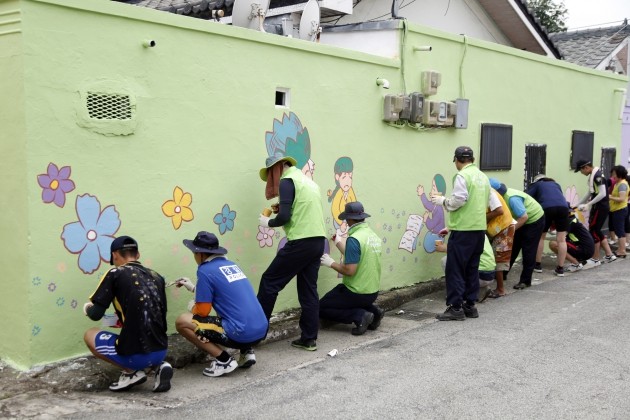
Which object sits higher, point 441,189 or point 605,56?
point 605,56

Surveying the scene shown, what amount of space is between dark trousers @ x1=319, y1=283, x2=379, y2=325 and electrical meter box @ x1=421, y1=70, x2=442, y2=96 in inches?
123

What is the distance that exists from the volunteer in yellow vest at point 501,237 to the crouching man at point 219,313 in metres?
4.23

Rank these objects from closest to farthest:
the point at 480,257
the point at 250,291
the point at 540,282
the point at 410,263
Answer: the point at 250,291 < the point at 480,257 < the point at 410,263 < the point at 540,282

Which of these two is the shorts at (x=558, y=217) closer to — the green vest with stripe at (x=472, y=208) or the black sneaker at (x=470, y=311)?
the green vest with stripe at (x=472, y=208)

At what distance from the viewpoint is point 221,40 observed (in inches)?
266

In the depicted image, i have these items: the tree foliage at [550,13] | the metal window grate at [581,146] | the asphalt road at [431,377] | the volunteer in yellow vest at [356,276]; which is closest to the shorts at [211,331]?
the asphalt road at [431,377]

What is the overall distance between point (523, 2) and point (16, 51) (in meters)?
10.1

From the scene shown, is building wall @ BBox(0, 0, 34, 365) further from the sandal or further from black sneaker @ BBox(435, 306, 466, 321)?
the sandal

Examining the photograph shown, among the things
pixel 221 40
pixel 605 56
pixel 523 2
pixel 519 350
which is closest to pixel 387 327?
pixel 519 350

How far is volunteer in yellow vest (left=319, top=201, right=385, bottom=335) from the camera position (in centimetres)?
732

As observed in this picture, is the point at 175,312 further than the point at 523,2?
No

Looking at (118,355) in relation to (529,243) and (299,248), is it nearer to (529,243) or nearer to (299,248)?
(299,248)

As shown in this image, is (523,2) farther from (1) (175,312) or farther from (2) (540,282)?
A: (1) (175,312)

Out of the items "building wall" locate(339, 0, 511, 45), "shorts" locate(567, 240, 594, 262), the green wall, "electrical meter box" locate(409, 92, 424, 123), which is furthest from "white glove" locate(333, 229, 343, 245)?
"shorts" locate(567, 240, 594, 262)
